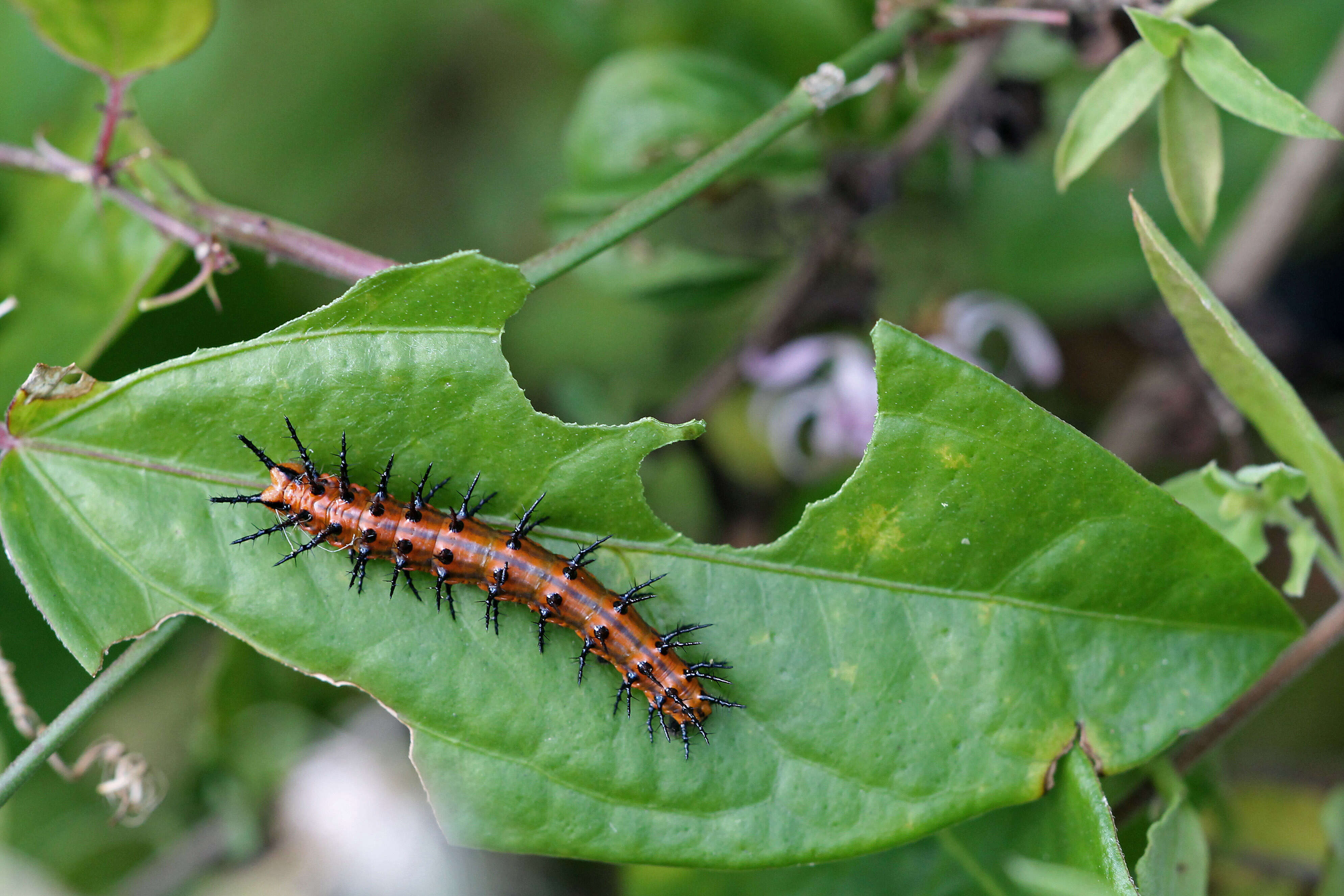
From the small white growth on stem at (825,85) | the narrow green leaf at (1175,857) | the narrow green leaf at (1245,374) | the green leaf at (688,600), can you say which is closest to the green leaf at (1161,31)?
the narrow green leaf at (1245,374)

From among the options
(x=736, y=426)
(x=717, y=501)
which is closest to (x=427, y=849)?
(x=717, y=501)

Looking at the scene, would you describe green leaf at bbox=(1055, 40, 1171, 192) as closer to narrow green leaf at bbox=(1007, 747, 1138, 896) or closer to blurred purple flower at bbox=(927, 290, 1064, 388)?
narrow green leaf at bbox=(1007, 747, 1138, 896)

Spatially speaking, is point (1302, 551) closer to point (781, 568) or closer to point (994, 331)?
point (781, 568)

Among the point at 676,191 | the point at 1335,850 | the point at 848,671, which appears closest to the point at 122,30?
the point at 676,191

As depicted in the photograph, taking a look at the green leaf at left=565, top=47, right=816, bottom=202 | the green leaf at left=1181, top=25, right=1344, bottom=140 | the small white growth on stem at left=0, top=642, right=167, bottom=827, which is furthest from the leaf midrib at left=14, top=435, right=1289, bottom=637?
the green leaf at left=565, top=47, right=816, bottom=202

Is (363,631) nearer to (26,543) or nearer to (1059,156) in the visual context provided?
(26,543)

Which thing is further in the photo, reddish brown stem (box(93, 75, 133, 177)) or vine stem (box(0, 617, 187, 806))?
reddish brown stem (box(93, 75, 133, 177))

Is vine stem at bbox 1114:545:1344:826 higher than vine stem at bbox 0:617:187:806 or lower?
lower
